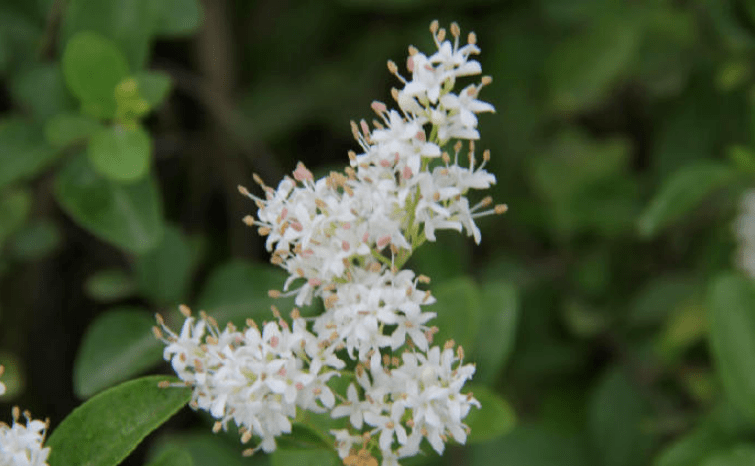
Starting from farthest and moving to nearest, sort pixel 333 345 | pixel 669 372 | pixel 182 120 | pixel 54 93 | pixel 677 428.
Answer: pixel 182 120 < pixel 669 372 < pixel 677 428 < pixel 54 93 < pixel 333 345

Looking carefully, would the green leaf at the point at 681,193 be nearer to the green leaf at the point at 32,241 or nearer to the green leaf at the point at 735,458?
the green leaf at the point at 735,458

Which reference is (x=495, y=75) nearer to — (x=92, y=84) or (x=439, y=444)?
(x=92, y=84)

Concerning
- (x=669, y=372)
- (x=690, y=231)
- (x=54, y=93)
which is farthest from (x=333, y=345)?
(x=690, y=231)

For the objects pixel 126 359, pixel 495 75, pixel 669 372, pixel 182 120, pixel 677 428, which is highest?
pixel 495 75

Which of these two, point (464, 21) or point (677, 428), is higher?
point (464, 21)

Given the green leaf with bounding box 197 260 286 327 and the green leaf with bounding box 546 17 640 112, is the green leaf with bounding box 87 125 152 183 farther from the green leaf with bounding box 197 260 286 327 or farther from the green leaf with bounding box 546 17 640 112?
the green leaf with bounding box 546 17 640 112

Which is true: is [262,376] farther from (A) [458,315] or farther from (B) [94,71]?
(B) [94,71]

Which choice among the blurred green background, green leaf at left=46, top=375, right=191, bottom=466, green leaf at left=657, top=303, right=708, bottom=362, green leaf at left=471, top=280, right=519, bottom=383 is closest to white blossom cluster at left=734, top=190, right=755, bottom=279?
the blurred green background
